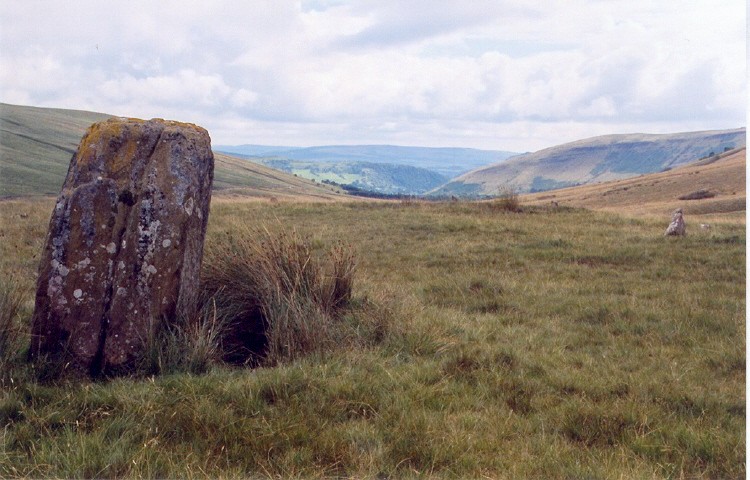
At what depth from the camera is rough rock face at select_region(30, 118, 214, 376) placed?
16.1 ft

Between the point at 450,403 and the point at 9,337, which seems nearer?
the point at 450,403

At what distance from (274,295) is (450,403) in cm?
229

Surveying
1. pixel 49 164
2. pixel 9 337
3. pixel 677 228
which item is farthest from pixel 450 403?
pixel 49 164

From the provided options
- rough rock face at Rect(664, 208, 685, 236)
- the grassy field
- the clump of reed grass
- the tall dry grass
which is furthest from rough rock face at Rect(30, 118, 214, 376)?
rough rock face at Rect(664, 208, 685, 236)

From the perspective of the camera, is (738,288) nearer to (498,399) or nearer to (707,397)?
(707,397)

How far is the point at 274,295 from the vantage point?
6.05 m

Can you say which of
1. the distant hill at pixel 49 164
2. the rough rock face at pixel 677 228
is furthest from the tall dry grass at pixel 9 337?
the distant hill at pixel 49 164

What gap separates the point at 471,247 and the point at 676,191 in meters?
45.6

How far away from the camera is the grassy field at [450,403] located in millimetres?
3607

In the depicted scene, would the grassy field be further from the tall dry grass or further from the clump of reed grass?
the clump of reed grass

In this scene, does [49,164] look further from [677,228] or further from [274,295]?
[274,295]

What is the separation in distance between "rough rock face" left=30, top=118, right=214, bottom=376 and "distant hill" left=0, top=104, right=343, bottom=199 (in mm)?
56341

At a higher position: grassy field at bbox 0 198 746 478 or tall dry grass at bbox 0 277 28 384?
tall dry grass at bbox 0 277 28 384

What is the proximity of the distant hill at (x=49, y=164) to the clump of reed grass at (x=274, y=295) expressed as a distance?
5561cm
